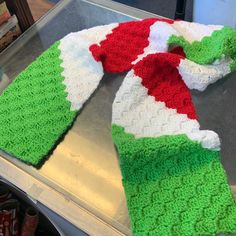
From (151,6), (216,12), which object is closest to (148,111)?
(216,12)

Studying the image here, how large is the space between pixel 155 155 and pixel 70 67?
29 cm

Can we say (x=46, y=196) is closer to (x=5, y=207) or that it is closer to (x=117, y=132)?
(x=117, y=132)

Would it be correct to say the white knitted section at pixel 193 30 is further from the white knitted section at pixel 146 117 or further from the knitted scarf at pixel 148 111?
the white knitted section at pixel 146 117

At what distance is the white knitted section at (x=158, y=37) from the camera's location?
2.47 feet

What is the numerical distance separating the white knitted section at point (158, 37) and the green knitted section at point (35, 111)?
18 cm

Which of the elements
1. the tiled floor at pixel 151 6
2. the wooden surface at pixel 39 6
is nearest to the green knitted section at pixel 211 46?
the tiled floor at pixel 151 6

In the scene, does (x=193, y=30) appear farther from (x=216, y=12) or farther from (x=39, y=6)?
(x=39, y=6)

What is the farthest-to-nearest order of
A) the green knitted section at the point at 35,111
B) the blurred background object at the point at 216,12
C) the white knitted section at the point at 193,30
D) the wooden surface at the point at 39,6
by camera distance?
the wooden surface at the point at 39,6
the blurred background object at the point at 216,12
the white knitted section at the point at 193,30
the green knitted section at the point at 35,111

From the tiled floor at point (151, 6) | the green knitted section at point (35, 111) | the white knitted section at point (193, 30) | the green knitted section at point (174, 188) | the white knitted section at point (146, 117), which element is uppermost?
the white knitted section at point (193, 30)

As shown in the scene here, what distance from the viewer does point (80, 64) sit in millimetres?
777

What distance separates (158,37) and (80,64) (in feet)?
0.59

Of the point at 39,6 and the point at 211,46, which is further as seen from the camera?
the point at 39,6

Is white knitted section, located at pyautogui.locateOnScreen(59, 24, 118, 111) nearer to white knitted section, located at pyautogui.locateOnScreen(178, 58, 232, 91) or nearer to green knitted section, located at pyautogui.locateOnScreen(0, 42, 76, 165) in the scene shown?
green knitted section, located at pyautogui.locateOnScreen(0, 42, 76, 165)

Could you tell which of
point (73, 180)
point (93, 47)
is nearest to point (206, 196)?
point (73, 180)
